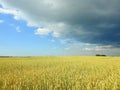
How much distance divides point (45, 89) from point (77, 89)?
1.19 m

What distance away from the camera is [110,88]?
6.36 meters

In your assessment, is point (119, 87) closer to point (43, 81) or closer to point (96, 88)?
point (96, 88)

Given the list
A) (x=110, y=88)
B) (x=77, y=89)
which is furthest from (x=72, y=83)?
(x=110, y=88)

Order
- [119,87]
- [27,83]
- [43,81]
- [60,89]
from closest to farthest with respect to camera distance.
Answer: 1. [60,89]
2. [119,87]
3. [27,83]
4. [43,81]

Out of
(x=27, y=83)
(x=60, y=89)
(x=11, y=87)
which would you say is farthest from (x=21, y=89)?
(x=60, y=89)

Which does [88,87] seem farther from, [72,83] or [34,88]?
[34,88]

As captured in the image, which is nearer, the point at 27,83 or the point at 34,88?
the point at 34,88

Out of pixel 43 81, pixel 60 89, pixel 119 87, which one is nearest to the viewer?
pixel 60 89

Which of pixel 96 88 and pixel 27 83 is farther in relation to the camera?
pixel 27 83

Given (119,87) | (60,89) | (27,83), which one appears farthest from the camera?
(27,83)

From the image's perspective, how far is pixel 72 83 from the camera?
7180 mm

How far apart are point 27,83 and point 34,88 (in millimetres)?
733

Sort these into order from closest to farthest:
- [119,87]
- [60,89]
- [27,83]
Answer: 1. [60,89]
2. [119,87]
3. [27,83]

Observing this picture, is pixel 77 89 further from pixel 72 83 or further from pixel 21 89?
pixel 21 89
